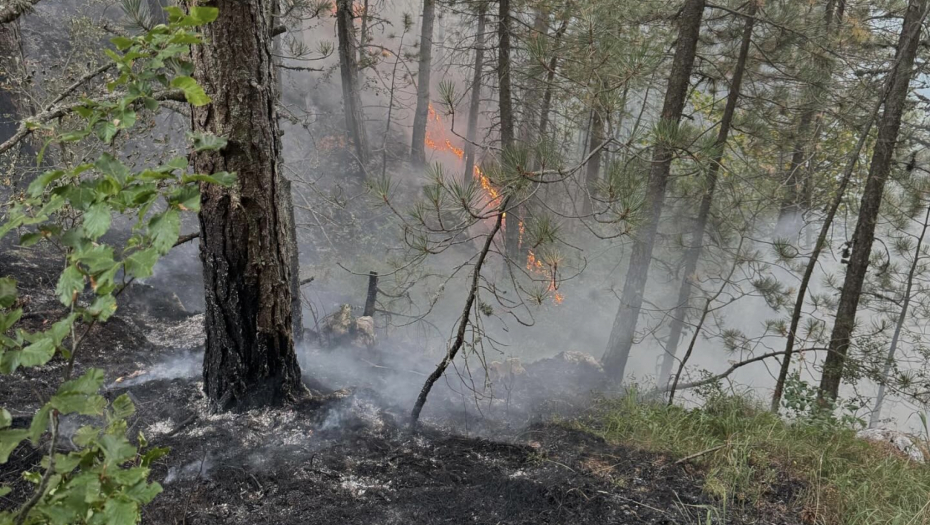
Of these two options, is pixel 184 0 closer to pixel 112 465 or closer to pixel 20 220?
pixel 20 220

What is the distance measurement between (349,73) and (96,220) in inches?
498

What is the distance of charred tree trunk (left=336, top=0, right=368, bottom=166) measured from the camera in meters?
11.2

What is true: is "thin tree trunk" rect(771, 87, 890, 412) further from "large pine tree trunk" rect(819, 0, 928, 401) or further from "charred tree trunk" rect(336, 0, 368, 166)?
"charred tree trunk" rect(336, 0, 368, 166)

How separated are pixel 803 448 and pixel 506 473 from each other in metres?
2.25

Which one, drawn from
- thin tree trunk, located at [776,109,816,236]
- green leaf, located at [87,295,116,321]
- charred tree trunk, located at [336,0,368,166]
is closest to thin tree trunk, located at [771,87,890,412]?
thin tree trunk, located at [776,109,816,236]

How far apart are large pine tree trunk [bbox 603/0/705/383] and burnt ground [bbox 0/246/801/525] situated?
13.1 ft

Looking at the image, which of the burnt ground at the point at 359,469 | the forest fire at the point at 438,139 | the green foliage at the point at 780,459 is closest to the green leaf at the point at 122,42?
the burnt ground at the point at 359,469

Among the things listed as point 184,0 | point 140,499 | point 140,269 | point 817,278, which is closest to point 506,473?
point 140,499

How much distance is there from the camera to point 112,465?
3.53ft

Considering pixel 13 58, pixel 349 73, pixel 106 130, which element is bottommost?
pixel 106 130

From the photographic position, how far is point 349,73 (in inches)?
502

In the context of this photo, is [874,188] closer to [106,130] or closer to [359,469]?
[359,469]

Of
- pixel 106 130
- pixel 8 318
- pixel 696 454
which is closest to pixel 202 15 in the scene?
pixel 106 130

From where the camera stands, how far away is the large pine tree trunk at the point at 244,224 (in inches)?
122
